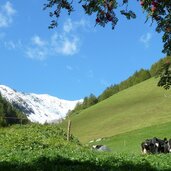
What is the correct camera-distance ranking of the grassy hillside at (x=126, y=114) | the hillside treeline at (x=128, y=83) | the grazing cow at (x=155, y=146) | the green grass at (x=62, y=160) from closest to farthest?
1. the green grass at (x=62, y=160)
2. the grazing cow at (x=155, y=146)
3. the grassy hillside at (x=126, y=114)
4. the hillside treeline at (x=128, y=83)

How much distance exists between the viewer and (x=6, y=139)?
105ft

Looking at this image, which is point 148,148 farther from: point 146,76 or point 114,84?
point 114,84

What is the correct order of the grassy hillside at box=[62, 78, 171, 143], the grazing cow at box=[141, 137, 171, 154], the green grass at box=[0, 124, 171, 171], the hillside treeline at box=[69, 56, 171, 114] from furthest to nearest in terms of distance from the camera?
the hillside treeline at box=[69, 56, 171, 114]
the grassy hillside at box=[62, 78, 171, 143]
the grazing cow at box=[141, 137, 171, 154]
the green grass at box=[0, 124, 171, 171]

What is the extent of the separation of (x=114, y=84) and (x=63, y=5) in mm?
187783

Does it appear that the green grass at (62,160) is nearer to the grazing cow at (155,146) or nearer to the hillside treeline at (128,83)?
the grazing cow at (155,146)

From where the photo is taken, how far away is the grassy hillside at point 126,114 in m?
105

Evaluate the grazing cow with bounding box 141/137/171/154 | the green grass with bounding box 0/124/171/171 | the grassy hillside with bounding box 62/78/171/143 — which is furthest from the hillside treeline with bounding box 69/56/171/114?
the green grass with bounding box 0/124/171/171

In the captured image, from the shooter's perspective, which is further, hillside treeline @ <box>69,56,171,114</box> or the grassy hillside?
hillside treeline @ <box>69,56,171,114</box>

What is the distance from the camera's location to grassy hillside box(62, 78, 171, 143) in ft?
345

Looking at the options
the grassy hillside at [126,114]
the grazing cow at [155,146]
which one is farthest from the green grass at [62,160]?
the grassy hillside at [126,114]

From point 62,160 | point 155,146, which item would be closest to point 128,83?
point 155,146

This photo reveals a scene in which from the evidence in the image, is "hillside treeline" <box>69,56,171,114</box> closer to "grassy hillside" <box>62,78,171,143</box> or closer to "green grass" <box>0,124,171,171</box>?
"grassy hillside" <box>62,78,171,143</box>

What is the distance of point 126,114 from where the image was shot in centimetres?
12400

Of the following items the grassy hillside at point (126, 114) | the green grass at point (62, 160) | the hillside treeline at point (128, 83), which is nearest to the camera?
the green grass at point (62, 160)
